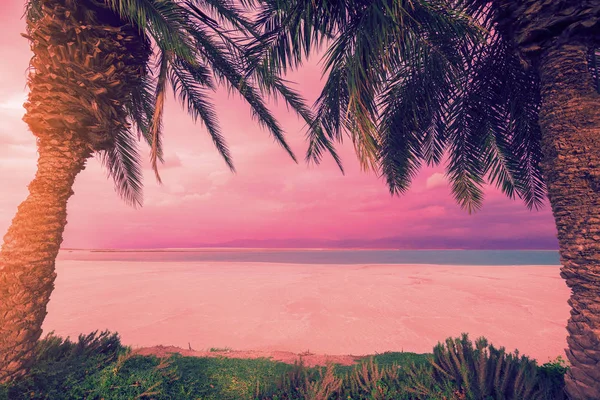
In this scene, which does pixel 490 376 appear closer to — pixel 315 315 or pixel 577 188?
pixel 577 188

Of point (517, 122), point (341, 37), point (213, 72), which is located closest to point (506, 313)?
point (517, 122)

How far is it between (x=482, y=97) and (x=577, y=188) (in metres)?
2.88

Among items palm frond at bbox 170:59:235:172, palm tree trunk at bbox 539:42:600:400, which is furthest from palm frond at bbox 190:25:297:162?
palm tree trunk at bbox 539:42:600:400

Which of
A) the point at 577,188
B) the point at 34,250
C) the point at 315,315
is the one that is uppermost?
the point at 577,188

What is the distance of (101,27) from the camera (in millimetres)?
3977

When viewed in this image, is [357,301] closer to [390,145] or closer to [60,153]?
[390,145]

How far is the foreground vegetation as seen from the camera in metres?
3.27

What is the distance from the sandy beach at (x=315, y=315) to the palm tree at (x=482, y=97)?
12.2 feet

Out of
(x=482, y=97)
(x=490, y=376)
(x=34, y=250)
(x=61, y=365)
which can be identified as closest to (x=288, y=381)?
(x=490, y=376)

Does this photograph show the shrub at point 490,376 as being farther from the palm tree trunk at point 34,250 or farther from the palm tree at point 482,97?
the palm tree trunk at point 34,250

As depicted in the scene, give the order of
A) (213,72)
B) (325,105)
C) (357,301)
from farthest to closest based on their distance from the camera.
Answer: (357,301)
(213,72)
(325,105)

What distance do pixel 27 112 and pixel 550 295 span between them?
57.5 feet

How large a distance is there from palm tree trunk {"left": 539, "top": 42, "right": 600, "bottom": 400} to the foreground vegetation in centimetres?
58

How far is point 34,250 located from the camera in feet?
12.2
